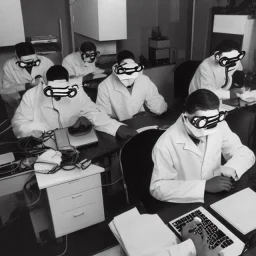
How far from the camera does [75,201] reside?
5.82 ft

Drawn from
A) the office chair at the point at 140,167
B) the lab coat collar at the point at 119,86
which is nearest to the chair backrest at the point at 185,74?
the lab coat collar at the point at 119,86

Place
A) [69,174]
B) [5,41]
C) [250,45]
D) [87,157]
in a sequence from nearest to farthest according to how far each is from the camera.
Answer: [69,174] < [87,157] < [250,45] < [5,41]

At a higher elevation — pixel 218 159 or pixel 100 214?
pixel 218 159

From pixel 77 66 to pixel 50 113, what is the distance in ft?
5.24

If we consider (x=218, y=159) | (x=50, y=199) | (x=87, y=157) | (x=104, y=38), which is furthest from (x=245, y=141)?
(x=104, y=38)

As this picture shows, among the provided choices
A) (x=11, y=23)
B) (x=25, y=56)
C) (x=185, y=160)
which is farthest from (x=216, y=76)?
(x=11, y=23)

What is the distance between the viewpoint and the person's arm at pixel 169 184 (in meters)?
1.31

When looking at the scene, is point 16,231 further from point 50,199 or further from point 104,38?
point 104,38

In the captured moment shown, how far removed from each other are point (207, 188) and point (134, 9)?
3.65 m

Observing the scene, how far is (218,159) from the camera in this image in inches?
64.3

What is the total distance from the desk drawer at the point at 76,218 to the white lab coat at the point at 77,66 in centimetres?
227

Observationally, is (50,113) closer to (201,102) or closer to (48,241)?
(48,241)

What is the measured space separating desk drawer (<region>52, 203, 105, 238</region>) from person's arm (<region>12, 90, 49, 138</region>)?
0.72 metres

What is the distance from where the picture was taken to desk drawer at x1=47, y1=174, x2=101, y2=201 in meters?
1.67
